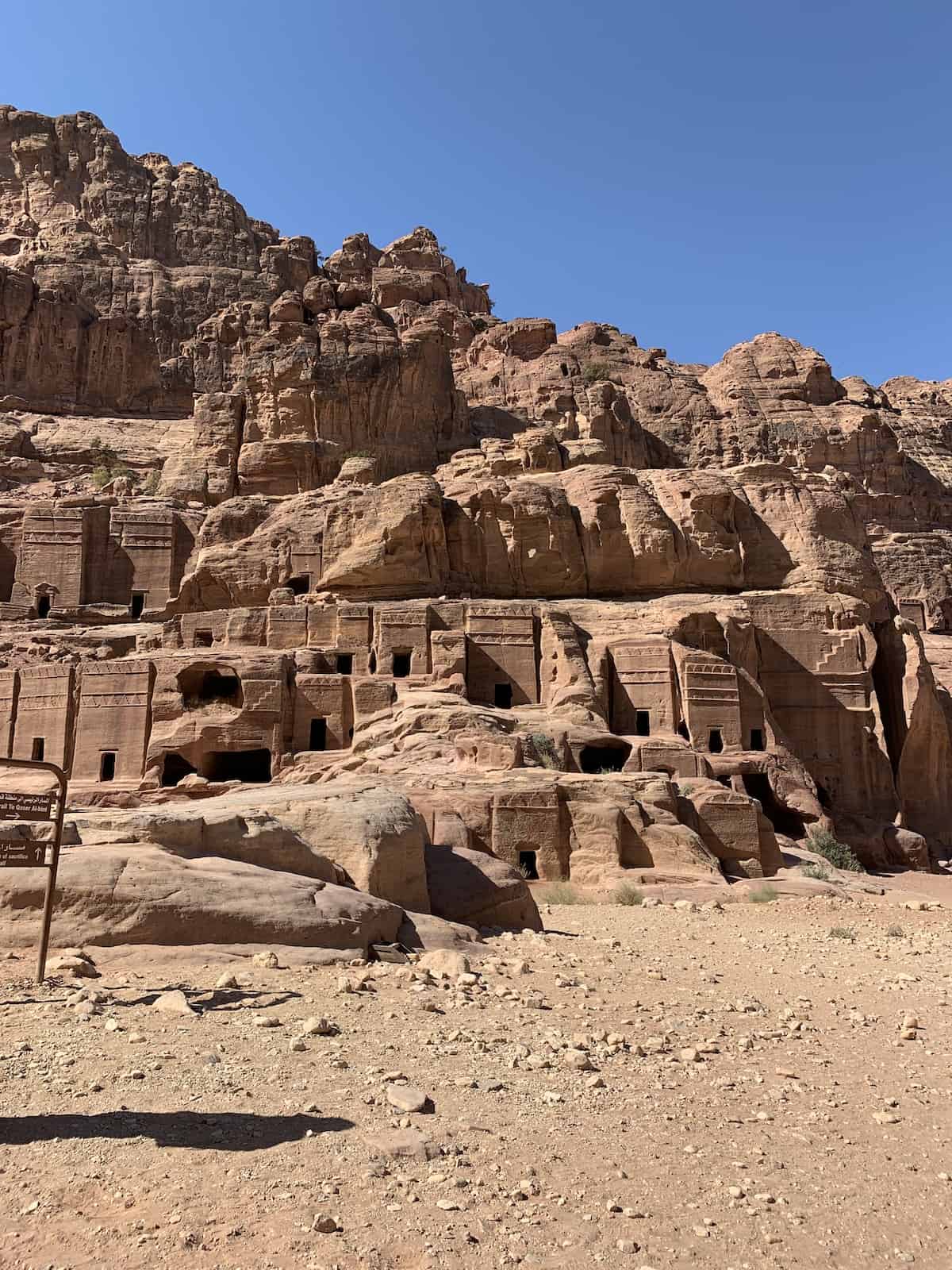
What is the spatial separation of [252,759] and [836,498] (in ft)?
102

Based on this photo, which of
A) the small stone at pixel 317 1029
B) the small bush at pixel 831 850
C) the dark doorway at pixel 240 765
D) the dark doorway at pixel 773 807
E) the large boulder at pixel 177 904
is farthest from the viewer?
the dark doorway at pixel 240 765

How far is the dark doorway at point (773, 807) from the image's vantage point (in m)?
31.7

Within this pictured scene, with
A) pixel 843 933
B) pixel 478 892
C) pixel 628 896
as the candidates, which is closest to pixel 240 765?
pixel 628 896

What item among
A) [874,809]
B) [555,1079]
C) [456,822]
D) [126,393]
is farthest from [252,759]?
[126,393]

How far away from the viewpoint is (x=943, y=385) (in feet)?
330

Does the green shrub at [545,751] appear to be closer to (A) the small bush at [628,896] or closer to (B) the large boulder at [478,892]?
(A) the small bush at [628,896]

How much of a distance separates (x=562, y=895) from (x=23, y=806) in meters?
14.2

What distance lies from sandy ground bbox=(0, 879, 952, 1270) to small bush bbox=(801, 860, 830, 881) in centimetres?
1418

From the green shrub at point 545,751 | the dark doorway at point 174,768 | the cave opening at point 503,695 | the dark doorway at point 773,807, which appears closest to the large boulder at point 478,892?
the green shrub at point 545,751

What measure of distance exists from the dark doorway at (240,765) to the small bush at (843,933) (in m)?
20.2

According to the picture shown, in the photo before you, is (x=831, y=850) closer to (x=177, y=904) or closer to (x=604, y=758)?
(x=604, y=758)

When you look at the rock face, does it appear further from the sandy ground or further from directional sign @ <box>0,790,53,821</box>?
the sandy ground

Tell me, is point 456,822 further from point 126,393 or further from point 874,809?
point 126,393

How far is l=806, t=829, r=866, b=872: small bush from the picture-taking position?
29484 mm
